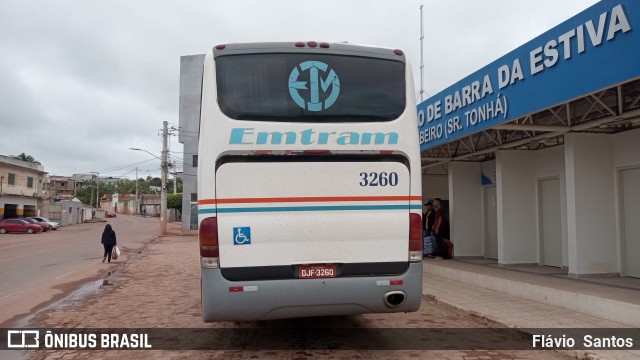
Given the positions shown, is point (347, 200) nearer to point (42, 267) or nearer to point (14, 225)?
point (42, 267)

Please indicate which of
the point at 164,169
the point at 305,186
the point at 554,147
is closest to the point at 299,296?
the point at 305,186

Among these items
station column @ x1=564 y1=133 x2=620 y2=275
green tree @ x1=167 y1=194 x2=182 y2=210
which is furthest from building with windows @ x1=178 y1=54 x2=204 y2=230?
station column @ x1=564 y1=133 x2=620 y2=275

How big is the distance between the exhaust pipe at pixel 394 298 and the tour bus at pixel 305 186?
12mm

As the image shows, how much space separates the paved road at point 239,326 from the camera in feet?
19.2

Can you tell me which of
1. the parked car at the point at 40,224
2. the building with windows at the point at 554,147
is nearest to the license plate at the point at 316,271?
the building with windows at the point at 554,147

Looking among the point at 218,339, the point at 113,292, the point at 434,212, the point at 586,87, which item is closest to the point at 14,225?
the point at 113,292

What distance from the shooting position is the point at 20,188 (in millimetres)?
47625

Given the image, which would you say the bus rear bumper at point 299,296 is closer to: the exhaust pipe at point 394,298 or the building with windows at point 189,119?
the exhaust pipe at point 394,298

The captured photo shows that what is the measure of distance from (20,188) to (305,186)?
51759mm

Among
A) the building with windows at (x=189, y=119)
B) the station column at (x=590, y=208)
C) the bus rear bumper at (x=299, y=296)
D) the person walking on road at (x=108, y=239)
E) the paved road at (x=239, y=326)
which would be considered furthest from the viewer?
the building with windows at (x=189, y=119)

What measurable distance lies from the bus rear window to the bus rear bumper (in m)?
1.77

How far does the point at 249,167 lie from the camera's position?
5152mm

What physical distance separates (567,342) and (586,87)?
3.73m

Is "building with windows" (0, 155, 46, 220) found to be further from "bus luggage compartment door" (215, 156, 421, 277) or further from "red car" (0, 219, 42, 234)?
"bus luggage compartment door" (215, 156, 421, 277)
